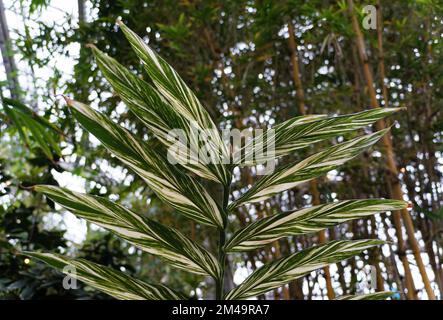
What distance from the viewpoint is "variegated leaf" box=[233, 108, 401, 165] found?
18.9 inches

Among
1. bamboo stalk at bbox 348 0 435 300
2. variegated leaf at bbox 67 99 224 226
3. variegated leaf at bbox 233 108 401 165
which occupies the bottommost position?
variegated leaf at bbox 67 99 224 226

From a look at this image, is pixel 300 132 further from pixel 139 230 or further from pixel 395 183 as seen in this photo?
pixel 395 183

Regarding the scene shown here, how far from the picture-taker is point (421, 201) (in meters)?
2.20

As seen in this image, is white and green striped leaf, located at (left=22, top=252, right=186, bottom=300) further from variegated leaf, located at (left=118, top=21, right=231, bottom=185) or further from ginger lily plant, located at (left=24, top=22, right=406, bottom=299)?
variegated leaf, located at (left=118, top=21, right=231, bottom=185)

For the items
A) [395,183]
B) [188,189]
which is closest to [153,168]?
[188,189]

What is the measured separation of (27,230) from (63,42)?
85cm

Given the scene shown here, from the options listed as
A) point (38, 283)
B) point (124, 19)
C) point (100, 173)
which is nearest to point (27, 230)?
point (38, 283)

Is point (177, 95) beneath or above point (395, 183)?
beneath

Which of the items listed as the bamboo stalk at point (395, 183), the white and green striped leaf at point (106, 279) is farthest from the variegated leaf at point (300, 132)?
the bamboo stalk at point (395, 183)

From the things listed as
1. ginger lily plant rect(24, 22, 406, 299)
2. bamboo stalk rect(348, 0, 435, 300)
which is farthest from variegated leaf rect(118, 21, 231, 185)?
bamboo stalk rect(348, 0, 435, 300)

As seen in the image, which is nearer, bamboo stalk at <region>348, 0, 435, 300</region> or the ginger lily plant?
the ginger lily plant

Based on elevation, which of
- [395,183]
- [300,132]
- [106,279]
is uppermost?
[395,183]

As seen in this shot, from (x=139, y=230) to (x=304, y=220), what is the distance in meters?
0.15

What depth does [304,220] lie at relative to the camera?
0.48 meters
